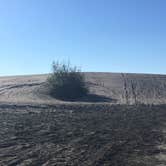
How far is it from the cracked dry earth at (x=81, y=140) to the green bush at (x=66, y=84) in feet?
63.7

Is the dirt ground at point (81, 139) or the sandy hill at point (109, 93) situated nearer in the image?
the dirt ground at point (81, 139)

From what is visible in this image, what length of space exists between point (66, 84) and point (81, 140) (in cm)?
3010

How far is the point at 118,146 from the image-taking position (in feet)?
53.6

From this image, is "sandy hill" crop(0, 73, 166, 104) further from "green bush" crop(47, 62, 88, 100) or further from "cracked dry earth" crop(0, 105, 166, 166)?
"cracked dry earth" crop(0, 105, 166, 166)

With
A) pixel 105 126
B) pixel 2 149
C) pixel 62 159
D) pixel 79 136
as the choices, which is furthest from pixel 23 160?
pixel 105 126

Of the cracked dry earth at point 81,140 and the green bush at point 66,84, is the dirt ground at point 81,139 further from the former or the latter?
the green bush at point 66,84

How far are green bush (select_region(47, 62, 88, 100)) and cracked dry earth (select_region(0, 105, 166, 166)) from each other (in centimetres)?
1941

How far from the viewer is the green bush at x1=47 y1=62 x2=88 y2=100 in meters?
47.0

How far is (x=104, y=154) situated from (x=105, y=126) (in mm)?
8058

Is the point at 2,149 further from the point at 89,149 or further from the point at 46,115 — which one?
the point at 46,115

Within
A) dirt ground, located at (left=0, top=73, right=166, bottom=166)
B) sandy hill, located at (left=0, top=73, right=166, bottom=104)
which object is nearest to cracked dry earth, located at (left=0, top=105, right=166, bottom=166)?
dirt ground, located at (left=0, top=73, right=166, bottom=166)

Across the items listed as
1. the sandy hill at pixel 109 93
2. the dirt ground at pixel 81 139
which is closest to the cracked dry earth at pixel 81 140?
the dirt ground at pixel 81 139

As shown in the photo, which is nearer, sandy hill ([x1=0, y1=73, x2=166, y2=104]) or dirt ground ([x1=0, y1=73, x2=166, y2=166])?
dirt ground ([x1=0, y1=73, x2=166, y2=166])

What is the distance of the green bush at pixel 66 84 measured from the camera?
47.0 meters
